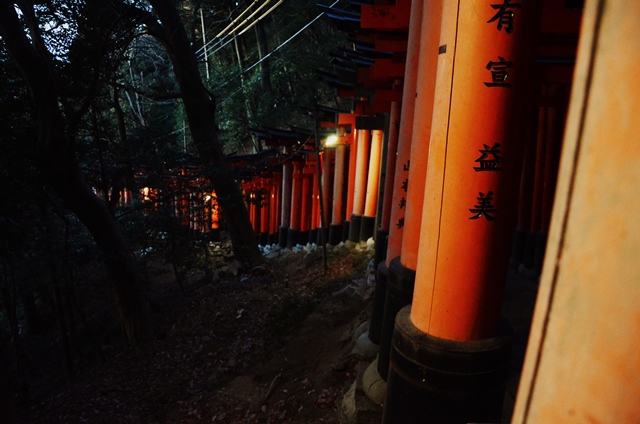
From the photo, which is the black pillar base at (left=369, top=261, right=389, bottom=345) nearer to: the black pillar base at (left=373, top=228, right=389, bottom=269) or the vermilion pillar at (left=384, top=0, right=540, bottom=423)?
the vermilion pillar at (left=384, top=0, right=540, bottom=423)

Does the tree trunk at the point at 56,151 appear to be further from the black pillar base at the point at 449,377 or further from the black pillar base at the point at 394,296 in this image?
the black pillar base at the point at 449,377

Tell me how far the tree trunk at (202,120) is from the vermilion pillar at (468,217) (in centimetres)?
836

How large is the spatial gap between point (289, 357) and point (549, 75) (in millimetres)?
5243

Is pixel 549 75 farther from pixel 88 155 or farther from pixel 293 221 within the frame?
pixel 293 221

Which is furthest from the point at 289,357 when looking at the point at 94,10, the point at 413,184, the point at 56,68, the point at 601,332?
the point at 94,10

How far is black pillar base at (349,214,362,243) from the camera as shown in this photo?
9898mm

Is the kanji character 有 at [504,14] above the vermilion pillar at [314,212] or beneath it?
above

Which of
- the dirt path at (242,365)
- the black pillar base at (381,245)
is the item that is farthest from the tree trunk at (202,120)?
the black pillar base at (381,245)

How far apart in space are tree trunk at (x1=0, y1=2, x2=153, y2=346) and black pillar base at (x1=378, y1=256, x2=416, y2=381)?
17.9 ft

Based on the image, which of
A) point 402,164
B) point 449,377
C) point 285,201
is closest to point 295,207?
point 285,201

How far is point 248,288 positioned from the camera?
33.0 ft

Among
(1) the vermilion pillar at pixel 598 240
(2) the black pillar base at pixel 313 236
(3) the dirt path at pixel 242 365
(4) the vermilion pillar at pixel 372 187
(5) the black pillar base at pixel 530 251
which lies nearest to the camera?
(1) the vermilion pillar at pixel 598 240

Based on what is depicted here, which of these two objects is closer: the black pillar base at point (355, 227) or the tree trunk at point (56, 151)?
the tree trunk at point (56, 151)

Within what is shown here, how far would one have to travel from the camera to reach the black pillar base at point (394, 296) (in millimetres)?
3320
